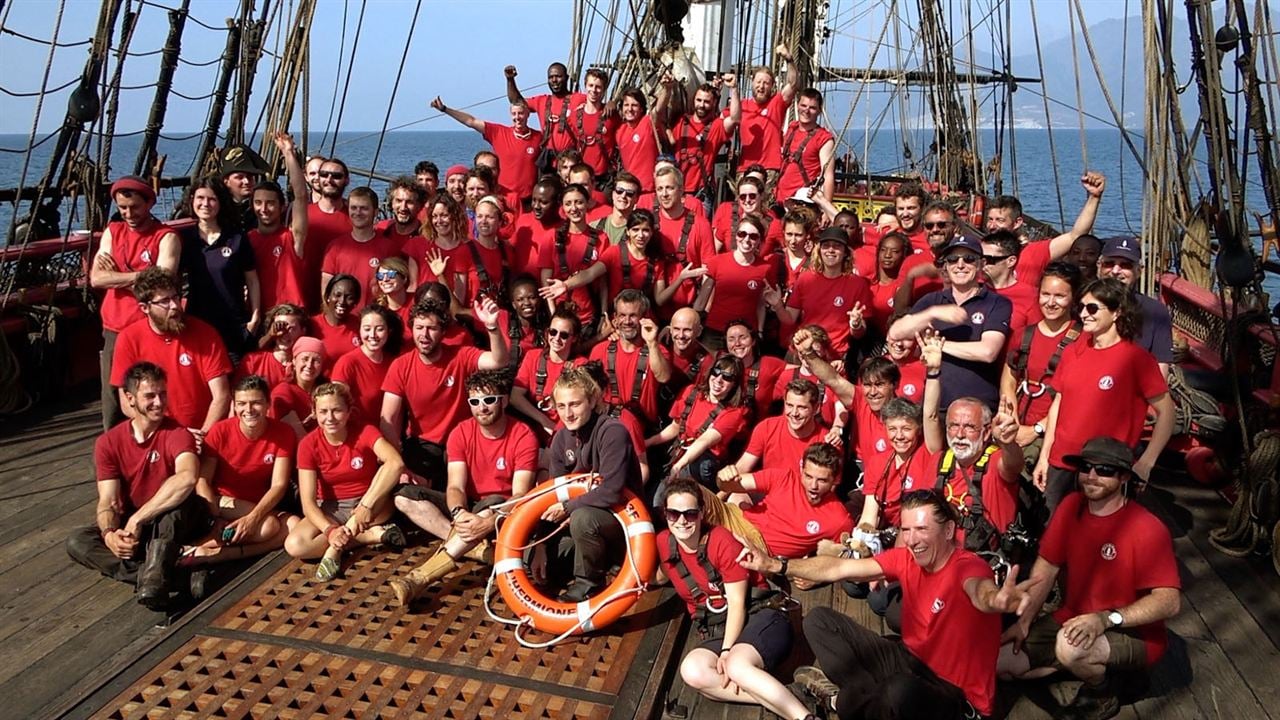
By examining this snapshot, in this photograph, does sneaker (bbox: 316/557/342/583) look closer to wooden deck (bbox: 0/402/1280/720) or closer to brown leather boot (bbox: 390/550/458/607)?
wooden deck (bbox: 0/402/1280/720)

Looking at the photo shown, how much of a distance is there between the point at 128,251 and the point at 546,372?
2477 mm

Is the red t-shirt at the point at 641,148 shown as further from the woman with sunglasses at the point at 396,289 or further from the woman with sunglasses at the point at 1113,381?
the woman with sunglasses at the point at 1113,381

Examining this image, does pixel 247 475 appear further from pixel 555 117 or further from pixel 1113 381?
pixel 555 117

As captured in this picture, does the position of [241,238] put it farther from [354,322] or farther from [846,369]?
[846,369]

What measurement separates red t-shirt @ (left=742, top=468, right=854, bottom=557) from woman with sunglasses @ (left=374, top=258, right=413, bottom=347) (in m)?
2.30

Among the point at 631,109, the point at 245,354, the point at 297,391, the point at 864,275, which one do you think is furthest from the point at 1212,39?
the point at 245,354

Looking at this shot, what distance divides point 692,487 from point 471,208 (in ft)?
13.0

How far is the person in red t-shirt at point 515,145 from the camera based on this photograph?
880 cm

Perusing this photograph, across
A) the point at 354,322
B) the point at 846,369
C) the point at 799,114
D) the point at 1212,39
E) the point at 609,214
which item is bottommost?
the point at 846,369

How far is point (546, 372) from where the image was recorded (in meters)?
5.72

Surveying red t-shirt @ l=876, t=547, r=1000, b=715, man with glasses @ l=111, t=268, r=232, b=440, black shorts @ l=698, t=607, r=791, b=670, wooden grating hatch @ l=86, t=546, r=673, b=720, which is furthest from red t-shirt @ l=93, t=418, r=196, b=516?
red t-shirt @ l=876, t=547, r=1000, b=715

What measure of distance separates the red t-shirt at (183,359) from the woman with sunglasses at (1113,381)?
4389 millimetres

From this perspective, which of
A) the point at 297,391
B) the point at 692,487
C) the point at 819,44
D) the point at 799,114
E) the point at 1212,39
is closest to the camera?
the point at 692,487

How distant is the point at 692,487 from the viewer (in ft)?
13.3
